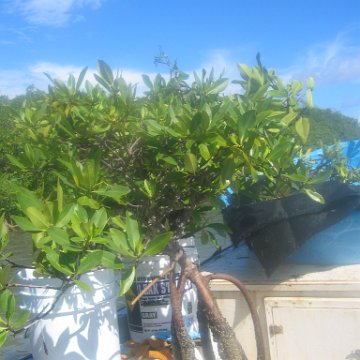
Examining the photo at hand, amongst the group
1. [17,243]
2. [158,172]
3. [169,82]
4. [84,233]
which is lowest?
[17,243]

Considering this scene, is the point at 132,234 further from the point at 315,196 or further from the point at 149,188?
the point at 315,196

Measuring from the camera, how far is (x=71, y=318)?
1.61 metres

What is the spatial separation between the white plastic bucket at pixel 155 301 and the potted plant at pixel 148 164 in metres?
0.19

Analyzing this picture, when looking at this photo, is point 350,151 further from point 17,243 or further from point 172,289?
point 17,243

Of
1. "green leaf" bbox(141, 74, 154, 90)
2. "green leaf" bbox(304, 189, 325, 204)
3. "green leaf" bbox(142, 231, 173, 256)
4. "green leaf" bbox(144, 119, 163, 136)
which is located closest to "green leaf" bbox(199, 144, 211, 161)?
"green leaf" bbox(144, 119, 163, 136)

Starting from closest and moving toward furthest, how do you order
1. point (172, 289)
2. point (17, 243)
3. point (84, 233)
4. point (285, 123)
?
point (84, 233) < point (172, 289) < point (285, 123) < point (17, 243)

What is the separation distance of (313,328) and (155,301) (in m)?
0.72

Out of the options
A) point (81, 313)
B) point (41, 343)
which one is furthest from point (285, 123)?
point (41, 343)

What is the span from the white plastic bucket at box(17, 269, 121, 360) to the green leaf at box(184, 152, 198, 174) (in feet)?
1.84

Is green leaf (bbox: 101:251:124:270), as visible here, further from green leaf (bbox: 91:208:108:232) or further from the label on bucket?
the label on bucket

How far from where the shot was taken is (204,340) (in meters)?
1.56

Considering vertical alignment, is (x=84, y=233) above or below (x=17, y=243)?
above

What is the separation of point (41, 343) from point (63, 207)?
703 mm

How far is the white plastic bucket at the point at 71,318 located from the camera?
1.58 metres
